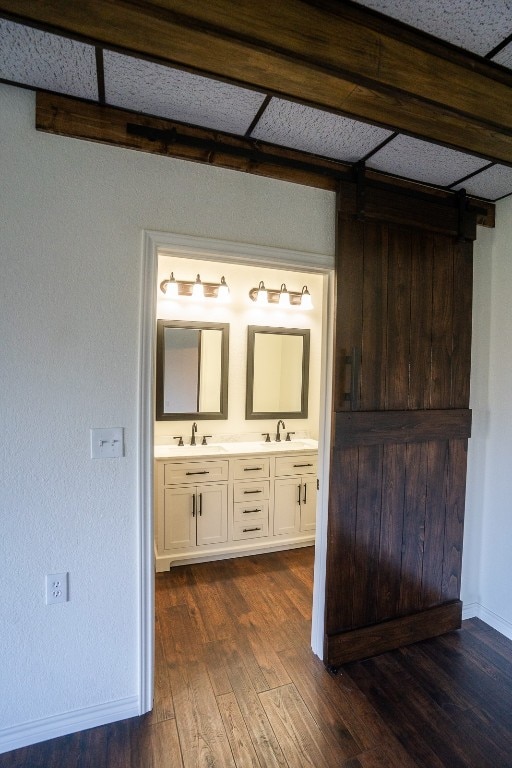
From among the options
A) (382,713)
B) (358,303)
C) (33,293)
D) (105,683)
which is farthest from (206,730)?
(358,303)

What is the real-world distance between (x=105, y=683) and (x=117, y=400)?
1204mm

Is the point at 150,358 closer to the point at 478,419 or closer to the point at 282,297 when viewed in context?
the point at 478,419

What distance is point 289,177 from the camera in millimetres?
1792

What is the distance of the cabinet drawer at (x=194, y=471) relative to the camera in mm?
2820

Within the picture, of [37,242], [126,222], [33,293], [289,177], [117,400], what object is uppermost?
[289,177]

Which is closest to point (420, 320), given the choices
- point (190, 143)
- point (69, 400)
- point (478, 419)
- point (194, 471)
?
point (478, 419)

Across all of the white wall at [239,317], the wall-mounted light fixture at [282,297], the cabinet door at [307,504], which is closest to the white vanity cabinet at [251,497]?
the cabinet door at [307,504]

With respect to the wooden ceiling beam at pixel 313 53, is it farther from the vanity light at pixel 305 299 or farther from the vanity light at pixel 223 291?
the vanity light at pixel 305 299

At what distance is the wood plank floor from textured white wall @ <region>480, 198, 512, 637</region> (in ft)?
0.84

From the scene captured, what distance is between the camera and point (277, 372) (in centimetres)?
356

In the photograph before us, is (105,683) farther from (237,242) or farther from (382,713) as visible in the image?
(237,242)

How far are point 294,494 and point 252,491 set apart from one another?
1.27 feet

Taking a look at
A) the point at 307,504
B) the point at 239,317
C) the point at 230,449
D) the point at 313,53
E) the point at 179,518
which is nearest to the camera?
the point at 313,53

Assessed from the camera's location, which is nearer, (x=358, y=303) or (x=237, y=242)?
(x=237, y=242)
